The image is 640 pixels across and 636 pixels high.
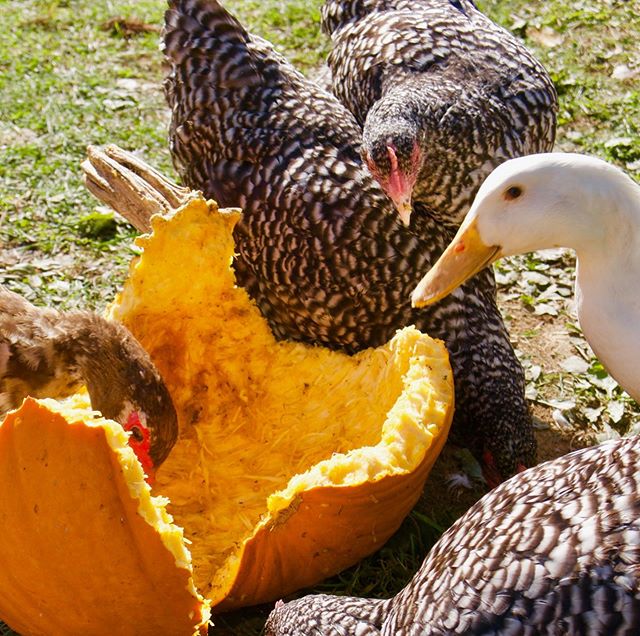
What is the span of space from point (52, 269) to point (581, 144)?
3680mm

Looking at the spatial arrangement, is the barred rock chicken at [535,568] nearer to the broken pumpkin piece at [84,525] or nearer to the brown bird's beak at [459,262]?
the broken pumpkin piece at [84,525]

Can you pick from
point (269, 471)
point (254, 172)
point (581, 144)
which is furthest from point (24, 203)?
point (581, 144)

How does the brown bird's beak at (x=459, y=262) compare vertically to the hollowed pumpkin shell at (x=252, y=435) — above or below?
above

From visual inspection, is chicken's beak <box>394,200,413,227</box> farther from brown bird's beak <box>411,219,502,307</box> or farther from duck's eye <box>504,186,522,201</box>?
duck's eye <box>504,186,522,201</box>

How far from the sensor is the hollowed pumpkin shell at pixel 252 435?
3.04m

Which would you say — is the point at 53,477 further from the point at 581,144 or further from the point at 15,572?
the point at 581,144

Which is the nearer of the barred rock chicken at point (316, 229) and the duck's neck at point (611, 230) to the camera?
the duck's neck at point (611, 230)

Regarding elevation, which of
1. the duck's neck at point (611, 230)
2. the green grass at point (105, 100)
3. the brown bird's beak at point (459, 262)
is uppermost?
the duck's neck at point (611, 230)

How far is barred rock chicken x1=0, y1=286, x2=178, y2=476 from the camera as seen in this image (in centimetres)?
344

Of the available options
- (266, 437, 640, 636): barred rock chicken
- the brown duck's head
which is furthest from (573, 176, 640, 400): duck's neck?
the brown duck's head

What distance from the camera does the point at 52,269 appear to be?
16.9ft

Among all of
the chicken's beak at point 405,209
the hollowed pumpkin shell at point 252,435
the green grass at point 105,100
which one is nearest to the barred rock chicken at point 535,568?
the hollowed pumpkin shell at point 252,435

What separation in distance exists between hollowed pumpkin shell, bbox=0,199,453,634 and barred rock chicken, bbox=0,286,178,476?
254mm

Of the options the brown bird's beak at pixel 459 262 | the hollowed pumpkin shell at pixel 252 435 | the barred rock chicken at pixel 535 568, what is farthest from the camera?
the brown bird's beak at pixel 459 262
